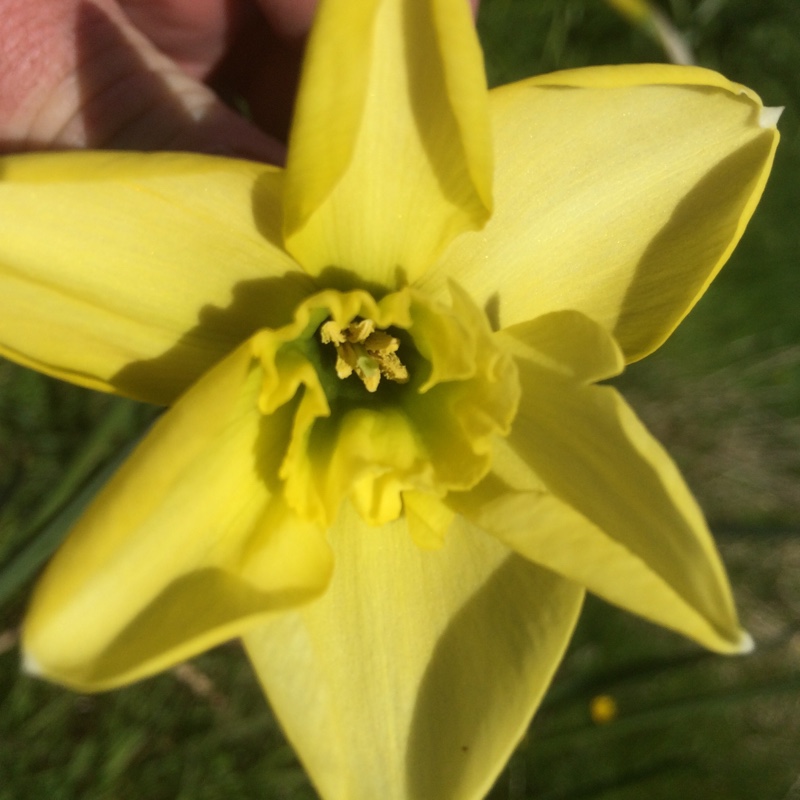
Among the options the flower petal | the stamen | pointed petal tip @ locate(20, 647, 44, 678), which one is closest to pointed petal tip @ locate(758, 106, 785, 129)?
the flower petal

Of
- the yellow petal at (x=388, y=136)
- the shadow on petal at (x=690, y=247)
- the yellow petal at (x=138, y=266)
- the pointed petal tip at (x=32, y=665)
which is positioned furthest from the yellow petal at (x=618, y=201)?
the pointed petal tip at (x=32, y=665)

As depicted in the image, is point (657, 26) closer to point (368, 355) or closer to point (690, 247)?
point (690, 247)

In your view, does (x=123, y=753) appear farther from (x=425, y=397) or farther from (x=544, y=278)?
(x=544, y=278)

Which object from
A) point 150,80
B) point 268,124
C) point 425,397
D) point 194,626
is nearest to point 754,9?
point 268,124

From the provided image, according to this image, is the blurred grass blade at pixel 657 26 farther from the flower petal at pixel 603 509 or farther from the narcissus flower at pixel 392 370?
the flower petal at pixel 603 509

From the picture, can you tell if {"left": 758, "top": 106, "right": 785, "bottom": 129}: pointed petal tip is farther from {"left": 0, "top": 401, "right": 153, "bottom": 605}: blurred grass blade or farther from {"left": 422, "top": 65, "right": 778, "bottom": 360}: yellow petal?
{"left": 0, "top": 401, "right": 153, "bottom": 605}: blurred grass blade

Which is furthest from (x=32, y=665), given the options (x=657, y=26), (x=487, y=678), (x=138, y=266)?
(x=657, y=26)
